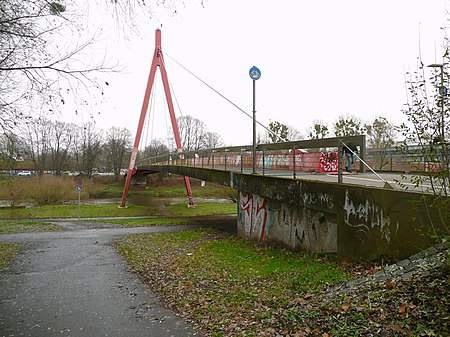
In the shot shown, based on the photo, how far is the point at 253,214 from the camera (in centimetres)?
1170

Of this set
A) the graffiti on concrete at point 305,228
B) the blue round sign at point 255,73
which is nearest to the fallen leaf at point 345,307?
the graffiti on concrete at point 305,228

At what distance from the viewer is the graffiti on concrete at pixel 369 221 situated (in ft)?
17.7

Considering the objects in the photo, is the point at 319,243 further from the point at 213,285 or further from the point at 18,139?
the point at 18,139

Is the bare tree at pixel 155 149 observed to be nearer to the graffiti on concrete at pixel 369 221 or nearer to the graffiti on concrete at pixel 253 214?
the graffiti on concrete at pixel 253 214

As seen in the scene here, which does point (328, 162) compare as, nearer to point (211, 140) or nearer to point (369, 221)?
point (369, 221)

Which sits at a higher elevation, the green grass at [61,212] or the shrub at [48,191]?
the shrub at [48,191]

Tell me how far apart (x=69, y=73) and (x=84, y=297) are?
12.8ft

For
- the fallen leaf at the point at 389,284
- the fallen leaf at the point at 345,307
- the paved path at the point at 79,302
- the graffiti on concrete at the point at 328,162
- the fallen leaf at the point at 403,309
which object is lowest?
the paved path at the point at 79,302

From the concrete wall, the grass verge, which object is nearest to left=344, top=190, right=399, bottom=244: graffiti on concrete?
the concrete wall

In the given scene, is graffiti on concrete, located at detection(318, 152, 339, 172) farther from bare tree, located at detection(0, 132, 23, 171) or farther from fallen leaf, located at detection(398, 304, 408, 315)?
bare tree, located at detection(0, 132, 23, 171)

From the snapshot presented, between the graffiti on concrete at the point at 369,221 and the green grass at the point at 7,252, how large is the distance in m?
8.55

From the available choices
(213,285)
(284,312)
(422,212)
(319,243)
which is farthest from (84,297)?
(422,212)

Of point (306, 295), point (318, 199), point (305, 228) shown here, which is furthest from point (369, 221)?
point (305, 228)

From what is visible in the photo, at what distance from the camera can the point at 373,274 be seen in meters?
4.93
